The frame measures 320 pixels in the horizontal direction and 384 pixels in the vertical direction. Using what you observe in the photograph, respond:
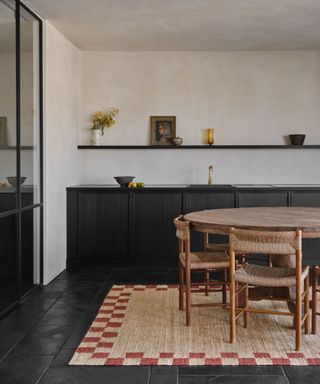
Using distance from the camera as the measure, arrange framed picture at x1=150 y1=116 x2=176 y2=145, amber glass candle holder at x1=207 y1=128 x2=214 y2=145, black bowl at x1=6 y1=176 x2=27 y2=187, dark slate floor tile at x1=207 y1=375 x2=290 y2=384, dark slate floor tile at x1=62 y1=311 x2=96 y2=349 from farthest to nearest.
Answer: framed picture at x1=150 y1=116 x2=176 y2=145 → amber glass candle holder at x1=207 y1=128 x2=214 y2=145 → black bowl at x1=6 y1=176 x2=27 y2=187 → dark slate floor tile at x1=62 y1=311 x2=96 y2=349 → dark slate floor tile at x1=207 y1=375 x2=290 y2=384

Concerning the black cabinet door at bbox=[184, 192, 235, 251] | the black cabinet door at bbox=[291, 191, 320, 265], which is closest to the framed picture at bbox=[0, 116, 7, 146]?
the black cabinet door at bbox=[184, 192, 235, 251]

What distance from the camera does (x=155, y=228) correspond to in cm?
633

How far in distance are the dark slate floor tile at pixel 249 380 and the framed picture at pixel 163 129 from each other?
13.8 feet

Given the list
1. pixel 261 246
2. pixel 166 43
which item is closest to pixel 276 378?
pixel 261 246

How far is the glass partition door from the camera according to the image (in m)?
4.32

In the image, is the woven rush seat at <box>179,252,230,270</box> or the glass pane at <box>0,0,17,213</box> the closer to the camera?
the woven rush seat at <box>179,252,230,270</box>

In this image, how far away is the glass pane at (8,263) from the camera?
4.28 meters

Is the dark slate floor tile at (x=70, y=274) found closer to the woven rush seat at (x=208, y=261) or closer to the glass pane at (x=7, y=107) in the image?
the glass pane at (x=7, y=107)

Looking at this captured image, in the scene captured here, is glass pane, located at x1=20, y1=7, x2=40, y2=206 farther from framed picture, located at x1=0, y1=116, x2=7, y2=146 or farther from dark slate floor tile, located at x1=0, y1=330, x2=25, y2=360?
dark slate floor tile, located at x1=0, y1=330, x2=25, y2=360

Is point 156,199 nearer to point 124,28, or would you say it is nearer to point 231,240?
point 124,28

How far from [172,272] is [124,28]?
9.00ft

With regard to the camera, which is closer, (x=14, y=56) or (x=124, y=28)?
(x=14, y=56)

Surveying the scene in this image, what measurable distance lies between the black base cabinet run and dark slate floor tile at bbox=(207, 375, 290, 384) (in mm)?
3229

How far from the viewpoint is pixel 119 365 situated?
327cm
